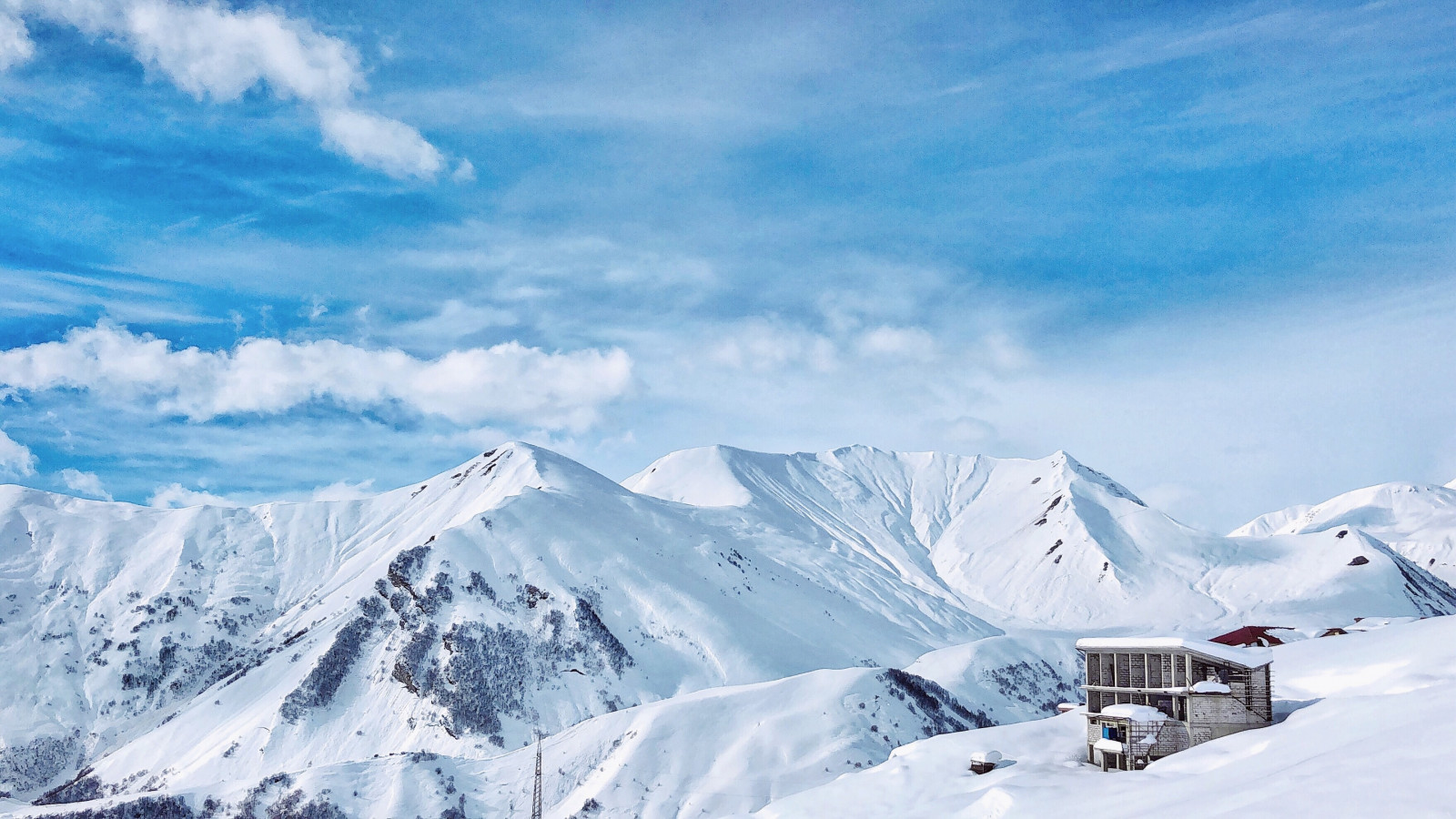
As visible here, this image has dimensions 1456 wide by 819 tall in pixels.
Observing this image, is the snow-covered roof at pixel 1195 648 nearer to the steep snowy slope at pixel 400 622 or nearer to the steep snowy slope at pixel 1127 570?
the steep snowy slope at pixel 400 622

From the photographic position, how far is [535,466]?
486 feet

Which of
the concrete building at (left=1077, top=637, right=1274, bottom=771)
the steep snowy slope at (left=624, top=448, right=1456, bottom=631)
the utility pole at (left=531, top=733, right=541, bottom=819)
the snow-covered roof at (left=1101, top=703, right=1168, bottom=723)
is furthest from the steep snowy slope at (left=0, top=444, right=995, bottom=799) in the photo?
the snow-covered roof at (left=1101, top=703, right=1168, bottom=723)

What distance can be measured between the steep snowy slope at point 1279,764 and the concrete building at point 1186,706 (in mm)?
1725

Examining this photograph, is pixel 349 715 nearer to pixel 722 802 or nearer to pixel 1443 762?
pixel 722 802

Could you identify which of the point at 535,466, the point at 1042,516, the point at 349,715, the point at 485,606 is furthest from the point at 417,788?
the point at 1042,516

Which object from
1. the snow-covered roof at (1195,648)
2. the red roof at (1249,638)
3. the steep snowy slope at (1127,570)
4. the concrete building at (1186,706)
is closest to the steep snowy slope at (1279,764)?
the concrete building at (1186,706)

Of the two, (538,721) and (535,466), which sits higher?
(535,466)

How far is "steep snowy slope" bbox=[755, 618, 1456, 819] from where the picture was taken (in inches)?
775

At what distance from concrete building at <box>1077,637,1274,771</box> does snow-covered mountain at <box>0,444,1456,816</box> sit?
32.7 metres

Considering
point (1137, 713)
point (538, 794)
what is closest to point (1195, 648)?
point (1137, 713)

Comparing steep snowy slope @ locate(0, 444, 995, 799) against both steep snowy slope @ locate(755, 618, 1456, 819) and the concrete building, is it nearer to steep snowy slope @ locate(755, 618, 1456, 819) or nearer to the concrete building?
steep snowy slope @ locate(755, 618, 1456, 819)

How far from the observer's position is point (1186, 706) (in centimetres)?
4034

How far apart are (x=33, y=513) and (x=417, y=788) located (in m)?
123

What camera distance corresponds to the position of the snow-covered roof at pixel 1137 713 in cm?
3953
